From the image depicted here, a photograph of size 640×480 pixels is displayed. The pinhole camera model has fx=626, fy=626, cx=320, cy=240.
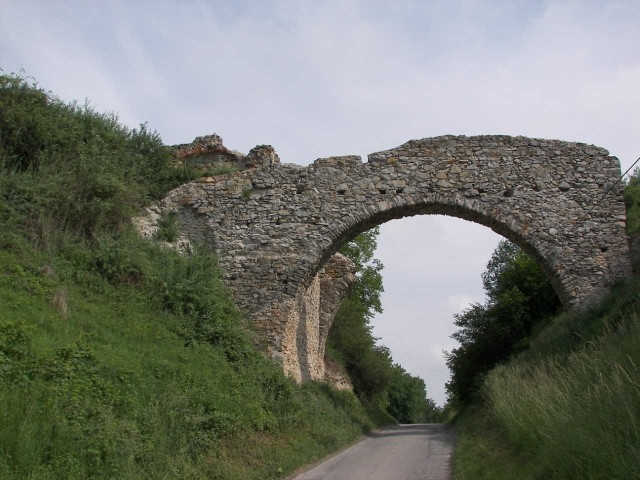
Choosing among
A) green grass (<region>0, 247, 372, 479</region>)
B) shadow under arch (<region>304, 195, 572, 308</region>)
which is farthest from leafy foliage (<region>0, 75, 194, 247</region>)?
shadow under arch (<region>304, 195, 572, 308</region>)

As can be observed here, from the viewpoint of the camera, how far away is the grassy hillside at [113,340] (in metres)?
5.50

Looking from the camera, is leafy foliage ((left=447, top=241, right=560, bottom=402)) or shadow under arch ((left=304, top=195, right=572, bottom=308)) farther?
leafy foliage ((left=447, top=241, right=560, bottom=402))

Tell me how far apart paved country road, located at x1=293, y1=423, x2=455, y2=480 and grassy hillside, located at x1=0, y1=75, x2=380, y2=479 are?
0.41 meters

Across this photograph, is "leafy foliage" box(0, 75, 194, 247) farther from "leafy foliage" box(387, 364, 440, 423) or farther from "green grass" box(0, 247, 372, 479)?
"leafy foliage" box(387, 364, 440, 423)

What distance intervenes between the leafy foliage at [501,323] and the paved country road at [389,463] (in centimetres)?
698

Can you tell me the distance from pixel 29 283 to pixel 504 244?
109 ft

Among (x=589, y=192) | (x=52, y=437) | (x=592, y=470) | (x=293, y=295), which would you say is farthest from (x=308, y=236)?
(x=592, y=470)

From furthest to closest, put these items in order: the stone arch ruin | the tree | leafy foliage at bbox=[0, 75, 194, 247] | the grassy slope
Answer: the tree < the stone arch ruin < leafy foliage at bbox=[0, 75, 194, 247] < the grassy slope

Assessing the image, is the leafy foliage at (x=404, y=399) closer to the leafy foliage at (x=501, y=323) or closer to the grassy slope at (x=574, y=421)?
the leafy foliage at (x=501, y=323)

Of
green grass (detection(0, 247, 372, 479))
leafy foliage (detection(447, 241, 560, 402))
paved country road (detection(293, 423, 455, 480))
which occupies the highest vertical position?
leafy foliage (detection(447, 241, 560, 402))

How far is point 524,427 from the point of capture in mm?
6918

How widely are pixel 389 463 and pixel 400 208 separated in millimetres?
5321

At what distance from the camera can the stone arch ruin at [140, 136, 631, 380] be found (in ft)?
39.4

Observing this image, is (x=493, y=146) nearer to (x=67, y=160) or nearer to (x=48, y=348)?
(x=67, y=160)
